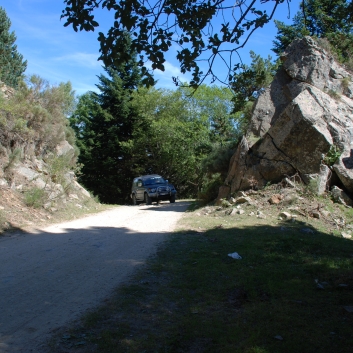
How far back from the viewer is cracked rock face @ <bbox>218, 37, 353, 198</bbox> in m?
14.4

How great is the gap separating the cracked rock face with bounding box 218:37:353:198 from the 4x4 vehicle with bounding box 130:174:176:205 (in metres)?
7.09

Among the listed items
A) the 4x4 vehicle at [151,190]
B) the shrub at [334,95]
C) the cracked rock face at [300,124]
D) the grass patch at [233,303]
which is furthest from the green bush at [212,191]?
the grass patch at [233,303]

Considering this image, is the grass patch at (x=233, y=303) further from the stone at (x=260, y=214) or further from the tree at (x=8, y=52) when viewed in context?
the tree at (x=8, y=52)

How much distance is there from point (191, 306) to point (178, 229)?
609cm

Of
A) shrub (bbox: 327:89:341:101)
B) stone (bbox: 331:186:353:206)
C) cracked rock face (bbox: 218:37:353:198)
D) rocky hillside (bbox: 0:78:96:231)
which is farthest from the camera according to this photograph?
shrub (bbox: 327:89:341:101)

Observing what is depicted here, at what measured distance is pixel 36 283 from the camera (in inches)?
231

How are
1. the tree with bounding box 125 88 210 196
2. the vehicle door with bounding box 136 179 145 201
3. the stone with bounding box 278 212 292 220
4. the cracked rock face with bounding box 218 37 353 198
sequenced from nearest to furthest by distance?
the stone with bounding box 278 212 292 220
the cracked rock face with bounding box 218 37 353 198
the vehicle door with bounding box 136 179 145 201
the tree with bounding box 125 88 210 196

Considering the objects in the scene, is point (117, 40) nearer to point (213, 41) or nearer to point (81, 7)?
point (81, 7)

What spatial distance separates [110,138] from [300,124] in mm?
24740

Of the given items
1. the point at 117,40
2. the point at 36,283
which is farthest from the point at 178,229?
the point at 117,40

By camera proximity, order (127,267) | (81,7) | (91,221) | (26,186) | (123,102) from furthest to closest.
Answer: (123,102)
(26,186)
(91,221)
(127,267)
(81,7)

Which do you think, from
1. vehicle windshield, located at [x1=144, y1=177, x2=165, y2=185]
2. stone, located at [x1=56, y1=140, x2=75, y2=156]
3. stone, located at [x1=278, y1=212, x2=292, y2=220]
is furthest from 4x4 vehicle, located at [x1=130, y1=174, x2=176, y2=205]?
stone, located at [x1=278, y1=212, x2=292, y2=220]

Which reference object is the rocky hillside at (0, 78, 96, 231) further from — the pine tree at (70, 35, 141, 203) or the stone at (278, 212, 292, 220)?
the pine tree at (70, 35, 141, 203)

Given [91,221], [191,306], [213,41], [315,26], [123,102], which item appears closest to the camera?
[191,306]
